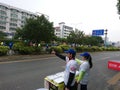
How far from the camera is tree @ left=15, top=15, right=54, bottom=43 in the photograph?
65.8 feet

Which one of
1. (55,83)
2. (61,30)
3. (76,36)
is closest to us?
(55,83)

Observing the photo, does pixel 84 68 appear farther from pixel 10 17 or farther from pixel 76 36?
pixel 10 17

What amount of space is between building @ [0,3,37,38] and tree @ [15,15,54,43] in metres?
52.2

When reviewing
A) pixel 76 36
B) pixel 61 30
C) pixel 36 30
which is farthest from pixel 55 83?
pixel 61 30

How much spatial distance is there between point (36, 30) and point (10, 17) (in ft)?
211

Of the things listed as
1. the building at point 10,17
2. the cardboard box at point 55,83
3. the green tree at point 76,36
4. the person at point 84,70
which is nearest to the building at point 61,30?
the building at point 10,17

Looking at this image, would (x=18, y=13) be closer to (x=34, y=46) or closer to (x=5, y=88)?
(x=34, y=46)

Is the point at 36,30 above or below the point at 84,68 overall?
above

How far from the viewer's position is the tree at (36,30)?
2005 centimetres

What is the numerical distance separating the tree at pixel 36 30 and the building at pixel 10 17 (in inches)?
2055

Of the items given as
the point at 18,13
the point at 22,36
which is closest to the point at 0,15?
the point at 18,13

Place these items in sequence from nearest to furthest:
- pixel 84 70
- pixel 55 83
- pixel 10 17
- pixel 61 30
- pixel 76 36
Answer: pixel 55 83
pixel 84 70
pixel 76 36
pixel 10 17
pixel 61 30

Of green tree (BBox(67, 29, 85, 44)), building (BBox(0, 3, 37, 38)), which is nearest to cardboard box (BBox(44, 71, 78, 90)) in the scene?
green tree (BBox(67, 29, 85, 44))

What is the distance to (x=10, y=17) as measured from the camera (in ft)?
261
